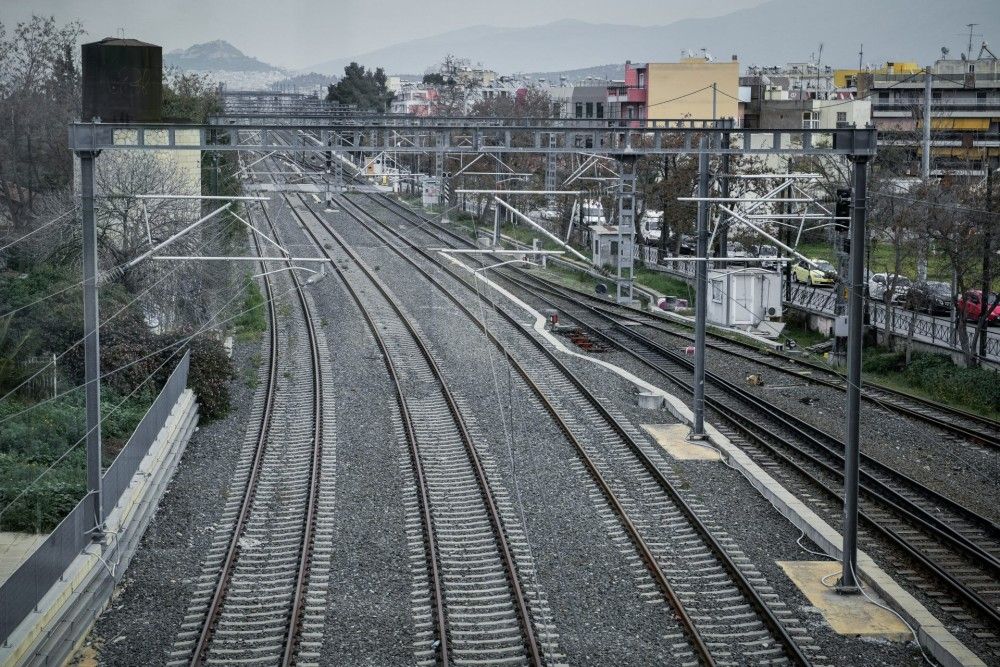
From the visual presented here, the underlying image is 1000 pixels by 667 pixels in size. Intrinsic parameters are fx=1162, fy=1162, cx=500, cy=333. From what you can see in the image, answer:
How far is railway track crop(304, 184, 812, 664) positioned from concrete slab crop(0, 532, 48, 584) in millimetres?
4827

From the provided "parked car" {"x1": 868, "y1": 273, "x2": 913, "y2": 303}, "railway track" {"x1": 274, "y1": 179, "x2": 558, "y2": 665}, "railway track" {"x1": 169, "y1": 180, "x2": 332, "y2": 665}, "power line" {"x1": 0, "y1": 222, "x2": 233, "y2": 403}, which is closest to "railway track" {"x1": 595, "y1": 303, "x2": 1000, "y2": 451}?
"parked car" {"x1": 868, "y1": 273, "x2": 913, "y2": 303}

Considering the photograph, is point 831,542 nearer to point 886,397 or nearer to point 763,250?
point 886,397

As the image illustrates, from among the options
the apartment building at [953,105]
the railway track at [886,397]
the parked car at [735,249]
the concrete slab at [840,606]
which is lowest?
the concrete slab at [840,606]

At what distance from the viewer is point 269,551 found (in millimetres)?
9516

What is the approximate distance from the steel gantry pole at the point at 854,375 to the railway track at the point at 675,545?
679mm

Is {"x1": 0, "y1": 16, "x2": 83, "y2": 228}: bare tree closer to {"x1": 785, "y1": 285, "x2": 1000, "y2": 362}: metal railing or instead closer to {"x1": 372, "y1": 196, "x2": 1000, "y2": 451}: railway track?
{"x1": 372, "y1": 196, "x2": 1000, "y2": 451}: railway track

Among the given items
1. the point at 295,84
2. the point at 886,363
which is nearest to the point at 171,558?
the point at 886,363

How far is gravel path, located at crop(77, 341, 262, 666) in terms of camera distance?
7.66m

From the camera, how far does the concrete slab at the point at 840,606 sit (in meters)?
7.95

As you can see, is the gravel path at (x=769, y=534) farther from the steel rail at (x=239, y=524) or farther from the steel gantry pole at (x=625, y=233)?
the steel rail at (x=239, y=524)

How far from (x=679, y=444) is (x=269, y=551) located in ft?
17.5

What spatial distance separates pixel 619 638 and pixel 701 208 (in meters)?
5.90

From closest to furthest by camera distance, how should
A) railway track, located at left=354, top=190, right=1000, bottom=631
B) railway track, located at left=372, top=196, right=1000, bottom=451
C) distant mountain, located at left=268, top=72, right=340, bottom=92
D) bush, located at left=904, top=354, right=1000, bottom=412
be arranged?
1. railway track, located at left=354, top=190, right=1000, bottom=631
2. railway track, located at left=372, top=196, right=1000, bottom=451
3. bush, located at left=904, top=354, right=1000, bottom=412
4. distant mountain, located at left=268, top=72, right=340, bottom=92

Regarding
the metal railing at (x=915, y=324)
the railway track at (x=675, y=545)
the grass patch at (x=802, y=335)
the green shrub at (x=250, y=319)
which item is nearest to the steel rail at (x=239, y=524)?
the green shrub at (x=250, y=319)
